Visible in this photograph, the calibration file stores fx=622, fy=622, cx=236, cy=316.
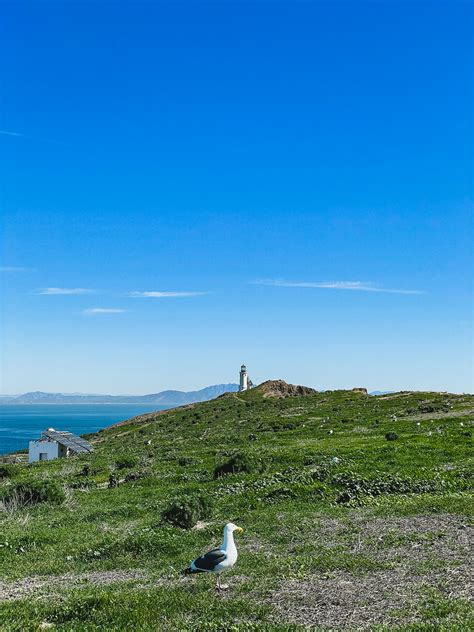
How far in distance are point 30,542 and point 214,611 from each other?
10329 mm

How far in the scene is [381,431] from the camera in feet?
159

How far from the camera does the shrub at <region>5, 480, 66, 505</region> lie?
1085 inches

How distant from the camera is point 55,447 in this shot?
62.8 m

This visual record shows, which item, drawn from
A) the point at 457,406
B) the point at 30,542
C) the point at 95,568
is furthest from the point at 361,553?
the point at 457,406

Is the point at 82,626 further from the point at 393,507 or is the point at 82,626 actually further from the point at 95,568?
the point at 393,507

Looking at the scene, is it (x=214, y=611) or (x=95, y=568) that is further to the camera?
(x=95, y=568)

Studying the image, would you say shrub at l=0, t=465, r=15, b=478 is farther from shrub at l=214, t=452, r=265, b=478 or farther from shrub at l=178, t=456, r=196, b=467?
shrub at l=214, t=452, r=265, b=478

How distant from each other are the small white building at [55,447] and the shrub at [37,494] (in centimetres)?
3258

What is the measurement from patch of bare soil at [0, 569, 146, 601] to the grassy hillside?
0.18 feet

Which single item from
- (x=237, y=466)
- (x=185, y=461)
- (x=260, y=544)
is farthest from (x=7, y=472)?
(x=260, y=544)

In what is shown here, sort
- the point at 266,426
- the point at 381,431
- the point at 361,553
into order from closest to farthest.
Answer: the point at 361,553 < the point at 381,431 < the point at 266,426

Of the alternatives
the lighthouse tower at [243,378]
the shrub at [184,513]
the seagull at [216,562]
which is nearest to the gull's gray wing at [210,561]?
the seagull at [216,562]

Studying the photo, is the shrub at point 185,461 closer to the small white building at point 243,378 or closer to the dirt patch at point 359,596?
the dirt patch at point 359,596

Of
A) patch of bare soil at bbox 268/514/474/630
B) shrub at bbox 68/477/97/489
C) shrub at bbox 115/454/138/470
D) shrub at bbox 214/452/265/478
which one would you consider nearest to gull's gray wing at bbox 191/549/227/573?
patch of bare soil at bbox 268/514/474/630
